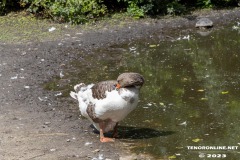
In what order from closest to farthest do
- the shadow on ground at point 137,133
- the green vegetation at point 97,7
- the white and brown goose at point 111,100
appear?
the white and brown goose at point 111,100, the shadow on ground at point 137,133, the green vegetation at point 97,7

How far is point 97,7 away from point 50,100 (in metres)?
4.80

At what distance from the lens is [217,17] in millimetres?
13719

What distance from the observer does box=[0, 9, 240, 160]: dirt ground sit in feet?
24.3

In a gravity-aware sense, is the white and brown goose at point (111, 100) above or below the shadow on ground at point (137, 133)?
above

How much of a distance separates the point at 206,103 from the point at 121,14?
18.1 feet

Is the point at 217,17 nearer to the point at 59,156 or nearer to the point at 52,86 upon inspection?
the point at 52,86

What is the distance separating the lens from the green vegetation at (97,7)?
43.5ft

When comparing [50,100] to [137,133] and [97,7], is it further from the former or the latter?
[97,7]

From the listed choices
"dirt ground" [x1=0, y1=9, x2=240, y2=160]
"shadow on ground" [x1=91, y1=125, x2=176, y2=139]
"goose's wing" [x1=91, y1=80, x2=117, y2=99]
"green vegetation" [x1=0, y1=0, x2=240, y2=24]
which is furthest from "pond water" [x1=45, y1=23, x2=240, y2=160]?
"green vegetation" [x1=0, y1=0, x2=240, y2=24]

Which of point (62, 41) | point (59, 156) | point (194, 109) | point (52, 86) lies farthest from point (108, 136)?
point (62, 41)

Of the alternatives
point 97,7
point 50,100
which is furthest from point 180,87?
point 97,7

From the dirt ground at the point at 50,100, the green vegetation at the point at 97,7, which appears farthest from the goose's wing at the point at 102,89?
the green vegetation at the point at 97,7

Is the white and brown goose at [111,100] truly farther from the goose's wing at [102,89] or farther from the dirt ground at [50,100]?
the dirt ground at [50,100]

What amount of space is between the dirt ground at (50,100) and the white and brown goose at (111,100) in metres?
0.32
